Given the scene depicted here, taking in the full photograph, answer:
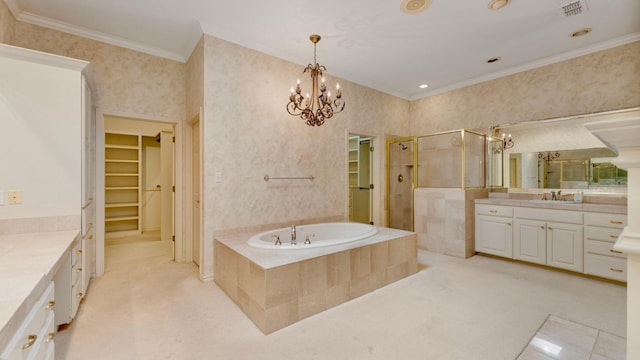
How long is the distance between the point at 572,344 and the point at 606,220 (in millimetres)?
1866

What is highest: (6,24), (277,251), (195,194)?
(6,24)

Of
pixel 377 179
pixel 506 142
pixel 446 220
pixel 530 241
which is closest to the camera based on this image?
pixel 530 241

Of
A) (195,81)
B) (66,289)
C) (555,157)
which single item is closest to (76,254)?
(66,289)

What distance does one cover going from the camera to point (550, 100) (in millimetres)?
3789

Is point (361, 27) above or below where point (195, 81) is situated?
above

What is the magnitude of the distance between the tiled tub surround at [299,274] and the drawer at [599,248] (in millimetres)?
2025

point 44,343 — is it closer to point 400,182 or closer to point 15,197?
point 15,197

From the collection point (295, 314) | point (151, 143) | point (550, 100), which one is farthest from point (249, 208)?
point (550, 100)

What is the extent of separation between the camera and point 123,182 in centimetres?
561

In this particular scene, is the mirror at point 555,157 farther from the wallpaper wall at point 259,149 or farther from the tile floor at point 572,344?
the wallpaper wall at point 259,149

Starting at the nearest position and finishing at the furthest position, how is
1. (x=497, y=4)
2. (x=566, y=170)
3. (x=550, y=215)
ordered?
(x=497, y=4) < (x=550, y=215) < (x=566, y=170)

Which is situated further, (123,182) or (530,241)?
(123,182)

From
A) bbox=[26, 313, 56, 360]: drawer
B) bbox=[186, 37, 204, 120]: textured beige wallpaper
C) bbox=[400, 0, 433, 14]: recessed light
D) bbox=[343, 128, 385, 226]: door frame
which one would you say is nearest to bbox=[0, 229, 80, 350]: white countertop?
bbox=[26, 313, 56, 360]: drawer

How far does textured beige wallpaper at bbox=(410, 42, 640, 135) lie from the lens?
3.25m
